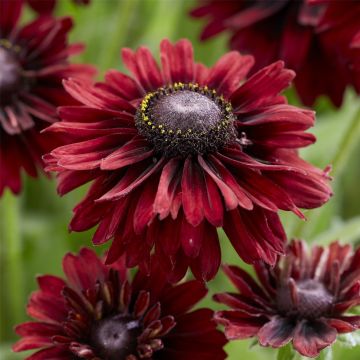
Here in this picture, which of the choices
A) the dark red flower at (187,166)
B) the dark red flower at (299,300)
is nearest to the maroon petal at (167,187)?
the dark red flower at (187,166)

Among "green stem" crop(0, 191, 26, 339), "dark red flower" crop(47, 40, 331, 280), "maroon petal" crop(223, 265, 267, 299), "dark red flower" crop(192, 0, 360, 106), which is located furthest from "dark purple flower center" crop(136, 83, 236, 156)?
"green stem" crop(0, 191, 26, 339)

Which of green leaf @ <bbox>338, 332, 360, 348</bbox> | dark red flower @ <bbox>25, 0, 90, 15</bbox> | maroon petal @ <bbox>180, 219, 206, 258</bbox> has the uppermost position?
dark red flower @ <bbox>25, 0, 90, 15</bbox>

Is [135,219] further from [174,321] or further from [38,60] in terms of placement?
[38,60]

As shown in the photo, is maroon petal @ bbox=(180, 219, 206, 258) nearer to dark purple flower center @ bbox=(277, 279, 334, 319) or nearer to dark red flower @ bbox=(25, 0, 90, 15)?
dark purple flower center @ bbox=(277, 279, 334, 319)

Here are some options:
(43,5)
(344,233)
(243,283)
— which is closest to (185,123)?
(243,283)

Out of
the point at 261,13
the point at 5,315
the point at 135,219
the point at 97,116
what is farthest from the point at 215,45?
the point at 135,219

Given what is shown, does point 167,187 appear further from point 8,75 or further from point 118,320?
point 8,75
